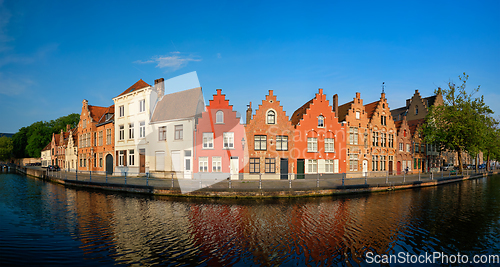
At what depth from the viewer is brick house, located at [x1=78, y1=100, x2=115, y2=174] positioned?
129 feet

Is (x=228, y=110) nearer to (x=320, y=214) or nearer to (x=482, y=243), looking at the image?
(x=320, y=214)

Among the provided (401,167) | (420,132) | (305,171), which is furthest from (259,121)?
(420,132)

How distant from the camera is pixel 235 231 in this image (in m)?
12.0

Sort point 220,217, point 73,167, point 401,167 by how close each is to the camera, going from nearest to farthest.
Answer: point 220,217 → point 401,167 → point 73,167

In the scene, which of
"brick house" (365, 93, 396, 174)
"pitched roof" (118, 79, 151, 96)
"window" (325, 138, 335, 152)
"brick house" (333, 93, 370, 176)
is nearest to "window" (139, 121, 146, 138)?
"pitched roof" (118, 79, 151, 96)

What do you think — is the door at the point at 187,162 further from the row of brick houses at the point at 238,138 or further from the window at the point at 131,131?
the window at the point at 131,131

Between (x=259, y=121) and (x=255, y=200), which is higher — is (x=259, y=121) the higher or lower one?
the higher one

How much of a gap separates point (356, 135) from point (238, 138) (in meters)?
17.1

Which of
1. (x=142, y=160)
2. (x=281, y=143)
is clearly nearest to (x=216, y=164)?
(x=281, y=143)

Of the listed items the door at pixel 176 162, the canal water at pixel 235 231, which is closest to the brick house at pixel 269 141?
the door at pixel 176 162

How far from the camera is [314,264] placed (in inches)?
339

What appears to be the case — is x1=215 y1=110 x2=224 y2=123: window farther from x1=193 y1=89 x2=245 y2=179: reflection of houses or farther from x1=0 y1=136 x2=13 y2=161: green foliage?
x1=0 y1=136 x2=13 y2=161: green foliage

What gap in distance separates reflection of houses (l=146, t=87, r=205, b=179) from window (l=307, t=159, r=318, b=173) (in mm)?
14413

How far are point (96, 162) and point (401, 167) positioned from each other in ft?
163
